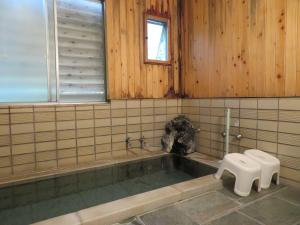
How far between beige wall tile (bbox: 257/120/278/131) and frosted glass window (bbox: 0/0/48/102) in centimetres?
252

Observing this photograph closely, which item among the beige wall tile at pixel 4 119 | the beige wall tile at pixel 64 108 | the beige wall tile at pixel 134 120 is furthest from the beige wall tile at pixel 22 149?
the beige wall tile at pixel 134 120

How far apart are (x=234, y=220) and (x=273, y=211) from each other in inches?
14.7

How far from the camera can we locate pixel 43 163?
2.52 m

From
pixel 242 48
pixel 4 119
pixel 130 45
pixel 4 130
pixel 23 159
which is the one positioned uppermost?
pixel 130 45

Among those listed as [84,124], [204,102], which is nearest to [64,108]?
[84,124]

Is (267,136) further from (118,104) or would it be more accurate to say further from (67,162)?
(67,162)

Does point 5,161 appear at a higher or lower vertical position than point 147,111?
lower

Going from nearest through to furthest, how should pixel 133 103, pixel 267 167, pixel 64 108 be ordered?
pixel 267 167
pixel 64 108
pixel 133 103

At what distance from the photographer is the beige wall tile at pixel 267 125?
2.23 m

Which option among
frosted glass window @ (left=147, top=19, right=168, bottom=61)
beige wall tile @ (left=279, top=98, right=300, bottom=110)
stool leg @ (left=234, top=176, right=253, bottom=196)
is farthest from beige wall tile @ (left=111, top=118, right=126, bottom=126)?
beige wall tile @ (left=279, top=98, right=300, bottom=110)

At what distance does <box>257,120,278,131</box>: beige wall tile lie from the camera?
223 cm

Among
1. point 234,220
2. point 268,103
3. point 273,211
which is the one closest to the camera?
point 234,220

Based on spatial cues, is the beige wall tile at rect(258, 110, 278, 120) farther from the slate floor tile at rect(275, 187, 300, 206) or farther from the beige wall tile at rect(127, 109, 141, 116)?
the beige wall tile at rect(127, 109, 141, 116)

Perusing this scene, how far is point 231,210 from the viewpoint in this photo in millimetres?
1689
